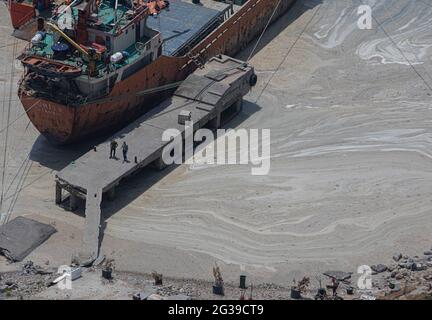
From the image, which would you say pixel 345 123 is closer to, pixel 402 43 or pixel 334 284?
pixel 402 43

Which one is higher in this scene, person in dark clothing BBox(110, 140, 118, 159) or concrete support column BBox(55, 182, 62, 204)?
person in dark clothing BBox(110, 140, 118, 159)

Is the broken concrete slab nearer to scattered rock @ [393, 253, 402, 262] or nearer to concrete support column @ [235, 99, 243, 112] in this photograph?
concrete support column @ [235, 99, 243, 112]

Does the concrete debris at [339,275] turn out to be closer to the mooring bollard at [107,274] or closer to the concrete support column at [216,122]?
the mooring bollard at [107,274]

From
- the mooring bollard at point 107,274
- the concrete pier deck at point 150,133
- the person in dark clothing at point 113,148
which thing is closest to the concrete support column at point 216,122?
the concrete pier deck at point 150,133

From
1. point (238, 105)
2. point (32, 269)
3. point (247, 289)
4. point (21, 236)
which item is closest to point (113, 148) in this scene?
point (21, 236)

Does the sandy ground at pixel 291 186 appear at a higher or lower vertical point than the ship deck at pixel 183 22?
lower

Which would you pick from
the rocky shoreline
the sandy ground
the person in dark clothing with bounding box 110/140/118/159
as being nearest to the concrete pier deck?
the person in dark clothing with bounding box 110/140/118/159

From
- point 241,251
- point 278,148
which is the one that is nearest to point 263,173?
point 278,148
